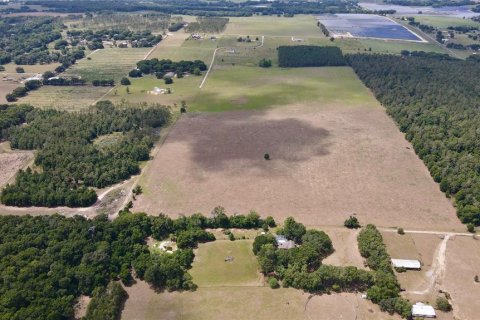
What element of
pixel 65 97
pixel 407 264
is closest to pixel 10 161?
pixel 65 97

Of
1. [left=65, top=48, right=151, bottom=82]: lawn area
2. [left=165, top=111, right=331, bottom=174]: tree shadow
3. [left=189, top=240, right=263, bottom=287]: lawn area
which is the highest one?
[left=65, top=48, right=151, bottom=82]: lawn area

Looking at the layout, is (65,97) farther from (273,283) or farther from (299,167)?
(273,283)

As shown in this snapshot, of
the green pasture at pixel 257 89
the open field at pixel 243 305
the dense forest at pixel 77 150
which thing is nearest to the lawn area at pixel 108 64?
the green pasture at pixel 257 89

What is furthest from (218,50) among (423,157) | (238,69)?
(423,157)

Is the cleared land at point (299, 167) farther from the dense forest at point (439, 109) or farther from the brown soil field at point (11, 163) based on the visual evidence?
the brown soil field at point (11, 163)

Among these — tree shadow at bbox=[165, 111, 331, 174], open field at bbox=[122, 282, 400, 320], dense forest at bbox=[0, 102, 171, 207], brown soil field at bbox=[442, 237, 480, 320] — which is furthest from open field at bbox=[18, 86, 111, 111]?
brown soil field at bbox=[442, 237, 480, 320]

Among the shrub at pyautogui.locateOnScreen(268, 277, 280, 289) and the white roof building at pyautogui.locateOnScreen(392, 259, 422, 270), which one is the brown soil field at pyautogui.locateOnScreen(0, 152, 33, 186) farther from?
the white roof building at pyautogui.locateOnScreen(392, 259, 422, 270)
